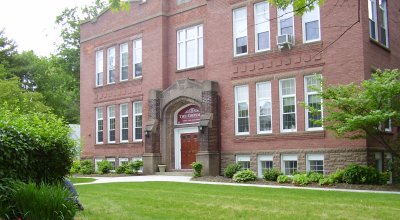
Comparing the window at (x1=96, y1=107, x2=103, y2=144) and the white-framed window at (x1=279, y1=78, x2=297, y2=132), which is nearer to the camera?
the white-framed window at (x1=279, y1=78, x2=297, y2=132)

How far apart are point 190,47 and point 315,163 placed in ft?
32.1

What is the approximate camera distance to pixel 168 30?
2822 cm

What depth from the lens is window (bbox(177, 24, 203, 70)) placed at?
2659 cm

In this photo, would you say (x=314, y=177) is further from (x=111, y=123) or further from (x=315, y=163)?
(x=111, y=123)

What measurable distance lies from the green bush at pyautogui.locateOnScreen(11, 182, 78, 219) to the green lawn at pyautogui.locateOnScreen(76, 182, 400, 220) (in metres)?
1.57

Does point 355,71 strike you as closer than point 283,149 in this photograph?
Yes

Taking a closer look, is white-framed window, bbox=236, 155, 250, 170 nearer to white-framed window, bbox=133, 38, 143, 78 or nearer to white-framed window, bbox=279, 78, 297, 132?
white-framed window, bbox=279, 78, 297, 132

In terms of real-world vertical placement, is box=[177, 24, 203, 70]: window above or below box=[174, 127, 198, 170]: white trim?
above

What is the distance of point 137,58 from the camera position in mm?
29766

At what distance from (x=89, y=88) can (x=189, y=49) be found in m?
9.26

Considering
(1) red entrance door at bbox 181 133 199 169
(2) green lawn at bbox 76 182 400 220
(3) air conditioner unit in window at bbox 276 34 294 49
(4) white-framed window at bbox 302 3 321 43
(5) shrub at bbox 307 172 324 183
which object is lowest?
(2) green lawn at bbox 76 182 400 220

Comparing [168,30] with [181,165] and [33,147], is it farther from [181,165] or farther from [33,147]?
[33,147]

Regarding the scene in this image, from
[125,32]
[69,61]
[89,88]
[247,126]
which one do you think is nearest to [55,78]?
[69,61]

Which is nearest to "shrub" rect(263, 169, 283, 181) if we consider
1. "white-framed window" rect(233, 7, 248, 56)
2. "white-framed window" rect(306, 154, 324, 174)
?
"white-framed window" rect(306, 154, 324, 174)
